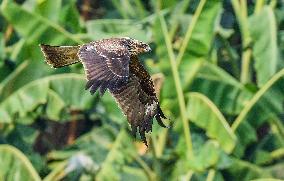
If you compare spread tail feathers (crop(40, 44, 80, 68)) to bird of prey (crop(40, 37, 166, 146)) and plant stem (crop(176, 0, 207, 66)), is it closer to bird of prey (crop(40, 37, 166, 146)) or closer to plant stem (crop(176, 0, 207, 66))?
bird of prey (crop(40, 37, 166, 146))

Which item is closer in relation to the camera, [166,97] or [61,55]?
[61,55]

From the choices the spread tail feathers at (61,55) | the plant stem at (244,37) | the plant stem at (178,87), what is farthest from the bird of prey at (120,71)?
the plant stem at (244,37)

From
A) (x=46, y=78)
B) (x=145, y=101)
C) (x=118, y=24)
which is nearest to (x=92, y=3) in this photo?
(x=118, y=24)

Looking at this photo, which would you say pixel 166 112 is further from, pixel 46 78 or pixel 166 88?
pixel 46 78

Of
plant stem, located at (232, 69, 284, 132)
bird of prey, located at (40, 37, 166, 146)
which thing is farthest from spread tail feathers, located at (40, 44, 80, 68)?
plant stem, located at (232, 69, 284, 132)

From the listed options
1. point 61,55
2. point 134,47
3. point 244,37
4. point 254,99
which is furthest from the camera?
point 244,37

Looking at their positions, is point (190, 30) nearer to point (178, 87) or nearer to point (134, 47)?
point (178, 87)

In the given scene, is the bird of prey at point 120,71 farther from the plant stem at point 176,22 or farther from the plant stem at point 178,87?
the plant stem at point 176,22

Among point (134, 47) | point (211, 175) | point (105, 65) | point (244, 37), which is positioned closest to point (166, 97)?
point (211, 175)
